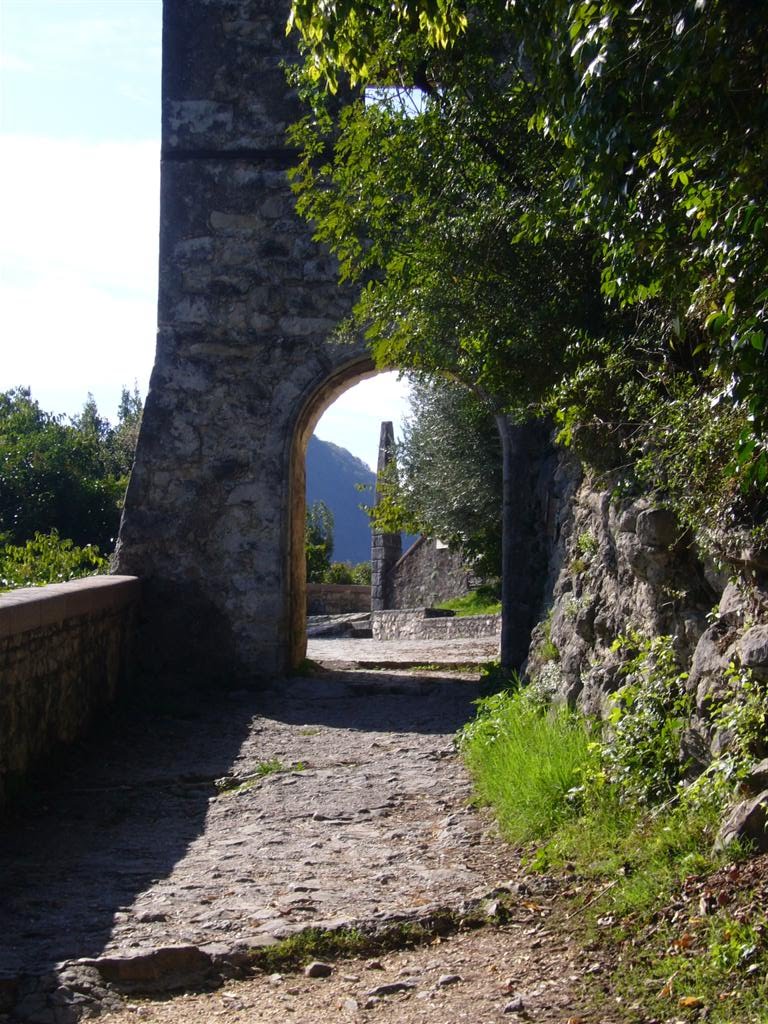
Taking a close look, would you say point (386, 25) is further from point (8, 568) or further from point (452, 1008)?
point (8, 568)

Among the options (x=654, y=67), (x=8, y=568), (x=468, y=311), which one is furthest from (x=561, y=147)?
(x=8, y=568)

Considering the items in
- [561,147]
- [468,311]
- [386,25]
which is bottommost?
[468,311]

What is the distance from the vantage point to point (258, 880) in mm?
4422

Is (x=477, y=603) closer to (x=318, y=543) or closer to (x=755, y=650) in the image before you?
(x=318, y=543)

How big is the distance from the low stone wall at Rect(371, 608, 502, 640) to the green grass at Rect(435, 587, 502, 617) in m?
0.49

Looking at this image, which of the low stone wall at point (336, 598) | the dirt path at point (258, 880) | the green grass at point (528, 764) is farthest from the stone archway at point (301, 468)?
the low stone wall at point (336, 598)

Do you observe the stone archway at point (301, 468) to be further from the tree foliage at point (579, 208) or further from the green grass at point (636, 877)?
the green grass at point (636, 877)

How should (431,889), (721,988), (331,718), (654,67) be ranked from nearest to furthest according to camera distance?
(721,988) → (654,67) → (431,889) → (331,718)

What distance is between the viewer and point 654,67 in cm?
360

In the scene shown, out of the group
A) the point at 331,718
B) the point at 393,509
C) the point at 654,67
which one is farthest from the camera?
the point at 393,509

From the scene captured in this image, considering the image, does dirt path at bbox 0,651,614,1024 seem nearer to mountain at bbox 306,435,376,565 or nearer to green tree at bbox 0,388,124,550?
green tree at bbox 0,388,124,550

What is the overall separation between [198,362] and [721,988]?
7105 millimetres

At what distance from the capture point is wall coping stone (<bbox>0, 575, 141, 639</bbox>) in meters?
5.50

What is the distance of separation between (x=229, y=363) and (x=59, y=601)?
339cm
